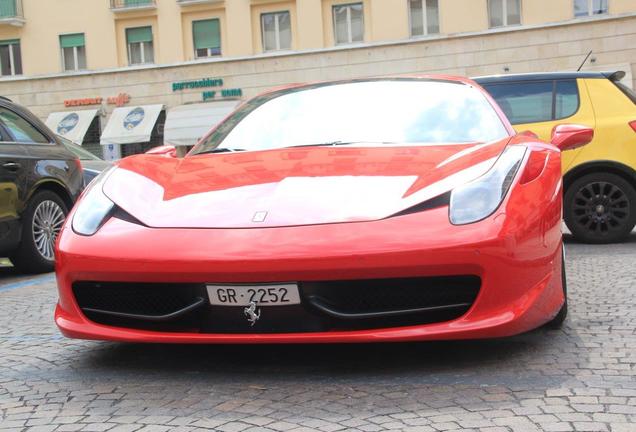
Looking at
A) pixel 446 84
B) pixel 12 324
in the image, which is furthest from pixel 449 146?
pixel 12 324

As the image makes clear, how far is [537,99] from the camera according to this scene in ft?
26.1

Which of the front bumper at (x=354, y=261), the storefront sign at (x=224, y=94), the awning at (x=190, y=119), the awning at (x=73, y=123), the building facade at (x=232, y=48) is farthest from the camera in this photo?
the awning at (x=73, y=123)

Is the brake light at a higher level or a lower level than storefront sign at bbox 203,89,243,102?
lower

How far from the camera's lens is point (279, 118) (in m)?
4.26

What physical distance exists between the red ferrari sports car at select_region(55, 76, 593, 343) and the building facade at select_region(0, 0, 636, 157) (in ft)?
75.7

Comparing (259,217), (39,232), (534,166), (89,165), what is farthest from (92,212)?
(89,165)

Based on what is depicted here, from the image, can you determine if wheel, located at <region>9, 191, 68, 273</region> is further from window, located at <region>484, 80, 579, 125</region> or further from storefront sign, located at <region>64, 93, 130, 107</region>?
storefront sign, located at <region>64, 93, 130, 107</region>

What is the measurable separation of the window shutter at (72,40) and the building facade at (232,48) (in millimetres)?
35

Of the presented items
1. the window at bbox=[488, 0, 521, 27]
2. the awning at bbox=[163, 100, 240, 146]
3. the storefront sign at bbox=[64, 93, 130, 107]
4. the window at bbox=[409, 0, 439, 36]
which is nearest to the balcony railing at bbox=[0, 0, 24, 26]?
the storefront sign at bbox=[64, 93, 130, 107]

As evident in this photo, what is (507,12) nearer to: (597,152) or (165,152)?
(597,152)

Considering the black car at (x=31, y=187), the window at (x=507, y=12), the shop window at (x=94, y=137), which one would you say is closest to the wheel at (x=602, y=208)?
the black car at (x=31, y=187)

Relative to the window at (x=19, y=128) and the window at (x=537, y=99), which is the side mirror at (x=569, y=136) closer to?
the window at (x=537, y=99)

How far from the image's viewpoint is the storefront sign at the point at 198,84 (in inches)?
1107

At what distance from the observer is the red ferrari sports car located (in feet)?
9.34
